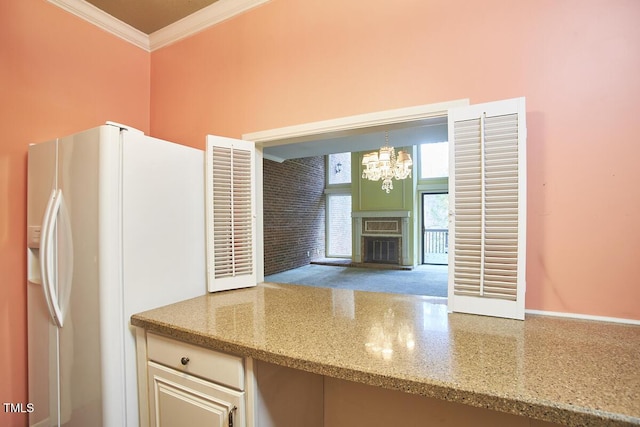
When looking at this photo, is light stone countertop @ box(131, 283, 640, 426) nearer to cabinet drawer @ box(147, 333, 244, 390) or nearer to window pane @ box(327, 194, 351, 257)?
cabinet drawer @ box(147, 333, 244, 390)

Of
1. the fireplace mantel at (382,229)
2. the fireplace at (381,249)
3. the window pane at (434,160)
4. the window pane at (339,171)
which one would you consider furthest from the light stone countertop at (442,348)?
the window pane at (339,171)

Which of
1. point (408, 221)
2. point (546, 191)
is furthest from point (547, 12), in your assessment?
point (408, 221)

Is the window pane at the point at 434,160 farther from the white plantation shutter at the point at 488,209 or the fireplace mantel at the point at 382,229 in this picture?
the white plantation shutter at the point at 488,209

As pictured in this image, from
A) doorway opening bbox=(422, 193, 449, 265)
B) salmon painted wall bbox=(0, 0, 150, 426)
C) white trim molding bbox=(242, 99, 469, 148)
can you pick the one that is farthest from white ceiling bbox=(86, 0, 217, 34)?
doorway opening bbox=(422, 193, 449, 265)

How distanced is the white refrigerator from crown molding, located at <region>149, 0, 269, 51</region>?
1095 mm

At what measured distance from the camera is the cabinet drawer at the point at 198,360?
1091 millimetres

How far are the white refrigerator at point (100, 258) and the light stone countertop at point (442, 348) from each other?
7.0 inches

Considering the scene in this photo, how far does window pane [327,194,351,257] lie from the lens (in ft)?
28.7

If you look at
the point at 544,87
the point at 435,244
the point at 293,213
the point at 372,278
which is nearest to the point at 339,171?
the point at 293,213

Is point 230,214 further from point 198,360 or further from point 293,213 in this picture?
point 293,213

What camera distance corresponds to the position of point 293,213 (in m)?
7.21

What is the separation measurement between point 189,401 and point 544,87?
2042 millimetres

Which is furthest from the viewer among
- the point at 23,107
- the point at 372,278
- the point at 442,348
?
the point at 372,278

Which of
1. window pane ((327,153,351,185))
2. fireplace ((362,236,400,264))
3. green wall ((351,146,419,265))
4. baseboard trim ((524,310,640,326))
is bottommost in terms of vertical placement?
fireplace ((362,236,400,264))
